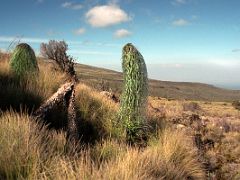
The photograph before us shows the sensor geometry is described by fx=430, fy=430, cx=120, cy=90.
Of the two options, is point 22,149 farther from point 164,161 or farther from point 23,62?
point 23,62

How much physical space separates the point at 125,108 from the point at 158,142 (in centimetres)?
128

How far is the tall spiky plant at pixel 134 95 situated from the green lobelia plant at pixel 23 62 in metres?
3.23

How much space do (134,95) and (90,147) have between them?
6.46 ft

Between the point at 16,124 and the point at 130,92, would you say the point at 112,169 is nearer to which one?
the point at 16,124

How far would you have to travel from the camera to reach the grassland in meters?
5.67

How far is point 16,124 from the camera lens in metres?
7.09

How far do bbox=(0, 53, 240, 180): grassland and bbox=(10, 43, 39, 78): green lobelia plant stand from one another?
26 centimetres

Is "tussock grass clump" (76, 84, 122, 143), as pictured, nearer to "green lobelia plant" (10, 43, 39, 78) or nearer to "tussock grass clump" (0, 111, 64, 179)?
"green lobelia plant" (10, 43, 39, 78)

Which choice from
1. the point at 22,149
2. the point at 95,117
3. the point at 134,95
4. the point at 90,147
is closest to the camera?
the point at 22,149

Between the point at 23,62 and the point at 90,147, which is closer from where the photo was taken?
the point at 90,147

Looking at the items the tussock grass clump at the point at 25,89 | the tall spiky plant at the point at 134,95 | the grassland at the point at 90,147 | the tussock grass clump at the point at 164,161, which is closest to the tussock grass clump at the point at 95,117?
the grassland at the point at 90,147

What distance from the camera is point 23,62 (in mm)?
12289

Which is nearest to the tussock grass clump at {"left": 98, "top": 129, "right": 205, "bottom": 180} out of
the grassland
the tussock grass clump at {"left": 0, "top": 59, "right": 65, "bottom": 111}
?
the grassland

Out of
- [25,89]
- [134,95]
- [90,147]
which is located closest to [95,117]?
[134,95]
